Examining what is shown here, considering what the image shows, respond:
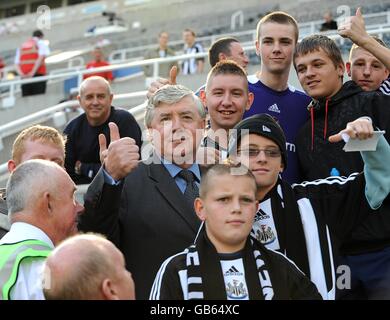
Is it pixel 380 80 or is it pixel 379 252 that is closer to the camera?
pixel 379 252

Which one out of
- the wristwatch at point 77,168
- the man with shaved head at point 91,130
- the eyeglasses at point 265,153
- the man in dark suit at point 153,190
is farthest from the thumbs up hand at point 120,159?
the wristwatch at point 77,168

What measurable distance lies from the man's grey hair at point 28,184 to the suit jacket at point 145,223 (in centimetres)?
31

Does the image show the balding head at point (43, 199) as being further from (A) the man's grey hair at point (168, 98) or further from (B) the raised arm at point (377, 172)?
(B) the raised arm at point (377, 172)

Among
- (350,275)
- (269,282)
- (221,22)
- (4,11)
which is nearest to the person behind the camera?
(269,282)

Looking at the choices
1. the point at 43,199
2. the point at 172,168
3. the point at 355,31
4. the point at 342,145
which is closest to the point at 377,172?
the point at 342,145

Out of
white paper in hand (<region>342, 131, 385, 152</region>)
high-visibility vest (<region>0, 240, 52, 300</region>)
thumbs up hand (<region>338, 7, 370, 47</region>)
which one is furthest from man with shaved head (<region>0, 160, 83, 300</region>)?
thumbs up hand (<region>338, 7, 370, 47</region>)

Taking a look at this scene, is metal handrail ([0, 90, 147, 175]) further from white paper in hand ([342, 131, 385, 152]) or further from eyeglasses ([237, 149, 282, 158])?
white paper in hand ([342, 131, 385, 152])

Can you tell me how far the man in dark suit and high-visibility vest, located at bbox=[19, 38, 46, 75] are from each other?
11442 mm

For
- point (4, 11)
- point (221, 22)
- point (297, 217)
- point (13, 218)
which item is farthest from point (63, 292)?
point (4, 11)

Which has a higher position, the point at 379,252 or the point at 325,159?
the point at 325,159

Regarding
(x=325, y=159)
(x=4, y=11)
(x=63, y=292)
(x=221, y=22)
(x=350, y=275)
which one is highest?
(x=4, y=11)
